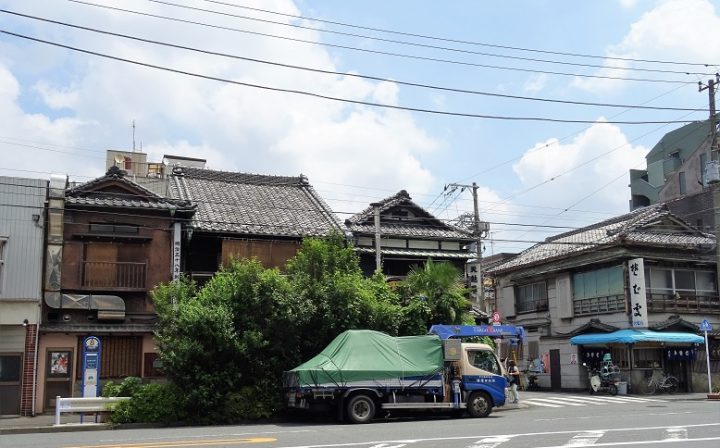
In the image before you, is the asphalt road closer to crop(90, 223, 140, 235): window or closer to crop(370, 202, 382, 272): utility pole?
crop(370, 202, 382, 272): utility pole

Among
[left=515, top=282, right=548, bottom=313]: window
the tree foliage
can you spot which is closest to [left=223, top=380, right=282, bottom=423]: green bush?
the tree foliage

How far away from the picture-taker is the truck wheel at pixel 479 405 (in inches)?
841

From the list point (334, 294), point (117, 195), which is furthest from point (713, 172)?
point (117, 195)

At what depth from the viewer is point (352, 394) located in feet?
64.9

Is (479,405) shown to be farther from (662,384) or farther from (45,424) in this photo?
(662,384)

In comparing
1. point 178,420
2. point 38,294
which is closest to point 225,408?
point 178,420

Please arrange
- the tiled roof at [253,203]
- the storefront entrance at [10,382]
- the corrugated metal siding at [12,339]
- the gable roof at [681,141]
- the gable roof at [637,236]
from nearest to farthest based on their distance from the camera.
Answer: the storefront entrance at [10,382] → the corrugated metal siding at [12,339] → the tiled roof at [253,203] → the gable roof at [637,236] → the gable roof at [681,141]

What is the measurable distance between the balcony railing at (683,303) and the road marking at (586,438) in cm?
2071

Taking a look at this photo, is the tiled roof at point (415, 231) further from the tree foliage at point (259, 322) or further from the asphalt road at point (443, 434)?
the asphalt road at point (443, 434)

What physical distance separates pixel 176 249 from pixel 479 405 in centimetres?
1259

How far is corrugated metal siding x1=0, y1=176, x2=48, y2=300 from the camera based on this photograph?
23516mm

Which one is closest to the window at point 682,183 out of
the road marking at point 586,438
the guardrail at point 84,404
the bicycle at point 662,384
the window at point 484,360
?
the bicycle at point 662,384

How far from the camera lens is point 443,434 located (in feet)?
50.6

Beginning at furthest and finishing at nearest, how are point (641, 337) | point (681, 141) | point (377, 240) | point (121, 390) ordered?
1. point (681, 141)
2. point (641, 337)
3. point (377, 240)
4. point (121, 390)
